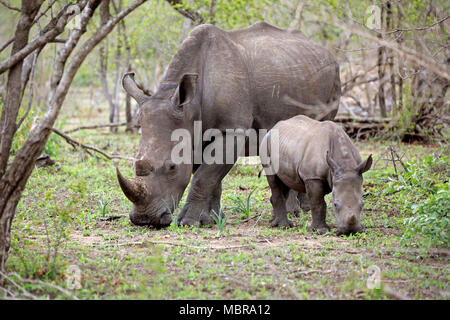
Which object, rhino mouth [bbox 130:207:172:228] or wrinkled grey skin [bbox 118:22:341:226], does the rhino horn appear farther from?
rhino mouth [bbox 130:207:172:228]

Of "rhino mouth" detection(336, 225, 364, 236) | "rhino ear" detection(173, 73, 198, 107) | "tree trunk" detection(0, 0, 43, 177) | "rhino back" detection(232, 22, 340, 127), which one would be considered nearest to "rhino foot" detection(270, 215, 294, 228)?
"rhino mouth" detection(336, 225, 364, 236)

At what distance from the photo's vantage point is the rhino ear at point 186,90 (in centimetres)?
681

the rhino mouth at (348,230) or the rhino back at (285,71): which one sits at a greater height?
the rhino back at (285,71)

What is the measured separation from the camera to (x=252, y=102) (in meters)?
7.68

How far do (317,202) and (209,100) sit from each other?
1.76 m

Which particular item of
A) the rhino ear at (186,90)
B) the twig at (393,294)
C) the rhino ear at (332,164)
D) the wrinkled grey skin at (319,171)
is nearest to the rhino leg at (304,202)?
the wrinkled grey skin at (319,171)

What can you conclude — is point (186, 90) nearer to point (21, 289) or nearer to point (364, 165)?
point (364, 165)

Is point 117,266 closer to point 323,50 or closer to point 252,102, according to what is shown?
point 252,102

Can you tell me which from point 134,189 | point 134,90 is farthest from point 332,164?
point 134,90

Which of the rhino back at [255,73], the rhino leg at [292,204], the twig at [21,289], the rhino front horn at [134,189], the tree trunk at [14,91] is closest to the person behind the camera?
the twig at [21,289]

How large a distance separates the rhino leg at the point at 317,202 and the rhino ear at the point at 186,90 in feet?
5.45

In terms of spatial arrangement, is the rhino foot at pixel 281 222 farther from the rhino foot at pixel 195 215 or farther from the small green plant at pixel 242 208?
the rhino foot at pixel 195 215

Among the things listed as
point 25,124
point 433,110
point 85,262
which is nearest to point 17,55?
point 85,262

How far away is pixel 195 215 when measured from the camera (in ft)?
23.5
